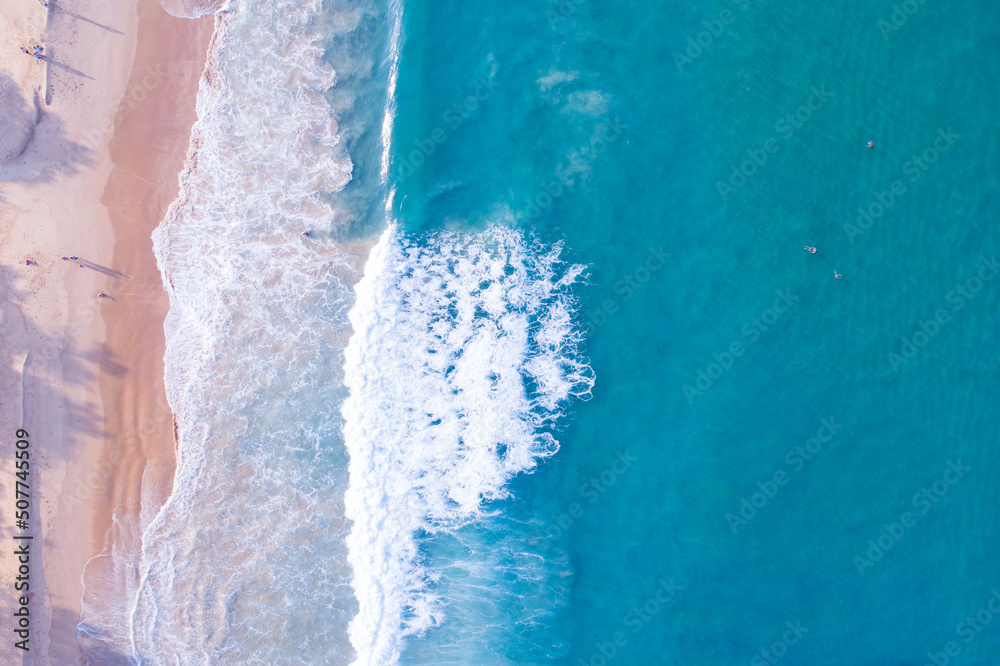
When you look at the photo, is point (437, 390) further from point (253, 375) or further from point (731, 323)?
point (731, 323)

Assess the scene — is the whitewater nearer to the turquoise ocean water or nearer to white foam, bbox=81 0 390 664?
white foam, bbox=81 0 390 664

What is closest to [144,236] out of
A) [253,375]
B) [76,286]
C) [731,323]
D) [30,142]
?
[76,286]

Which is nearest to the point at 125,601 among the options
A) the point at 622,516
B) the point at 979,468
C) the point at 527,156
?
the point at 622,516

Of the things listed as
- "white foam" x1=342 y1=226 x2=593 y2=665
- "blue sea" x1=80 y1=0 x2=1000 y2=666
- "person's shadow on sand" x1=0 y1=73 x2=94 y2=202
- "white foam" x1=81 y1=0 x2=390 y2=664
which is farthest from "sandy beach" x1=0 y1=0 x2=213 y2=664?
"white foam" x1=342 y1=226 x2=593 y2=665

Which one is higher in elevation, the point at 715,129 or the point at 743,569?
the point at 715,129

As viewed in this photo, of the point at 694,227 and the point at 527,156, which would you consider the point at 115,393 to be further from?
the point at 694,227

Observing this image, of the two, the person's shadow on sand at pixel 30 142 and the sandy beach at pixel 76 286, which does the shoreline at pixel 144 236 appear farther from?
the person's shadow on sand at pixel 30 142
